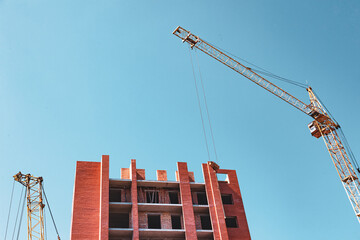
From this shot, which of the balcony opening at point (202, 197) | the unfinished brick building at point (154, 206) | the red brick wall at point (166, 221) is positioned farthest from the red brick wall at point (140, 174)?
the balcony opening at point (202, 197)

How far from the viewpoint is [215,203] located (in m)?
46.8

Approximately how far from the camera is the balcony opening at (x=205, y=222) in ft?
156

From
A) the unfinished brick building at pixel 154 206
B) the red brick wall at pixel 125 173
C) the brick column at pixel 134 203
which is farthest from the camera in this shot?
the red brick wall at pixel 125 173

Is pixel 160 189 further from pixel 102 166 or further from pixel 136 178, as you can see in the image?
pixel 102 166

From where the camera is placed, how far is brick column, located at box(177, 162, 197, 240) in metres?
44.1

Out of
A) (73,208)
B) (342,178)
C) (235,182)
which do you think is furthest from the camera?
(342,178)

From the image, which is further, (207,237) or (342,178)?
(342,178)

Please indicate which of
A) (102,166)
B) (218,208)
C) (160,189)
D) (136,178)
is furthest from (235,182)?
(102,166)

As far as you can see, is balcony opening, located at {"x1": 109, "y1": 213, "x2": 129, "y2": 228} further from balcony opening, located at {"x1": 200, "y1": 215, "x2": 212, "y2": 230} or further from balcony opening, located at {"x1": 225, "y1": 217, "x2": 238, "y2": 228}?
balcony opening, located at {"x1": 225, "y1": 217, "x2": 238, "y2": 228}

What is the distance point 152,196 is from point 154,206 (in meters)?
2.64

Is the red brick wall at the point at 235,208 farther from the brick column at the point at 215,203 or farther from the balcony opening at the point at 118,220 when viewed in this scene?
the balcony opening at the point at 118,220

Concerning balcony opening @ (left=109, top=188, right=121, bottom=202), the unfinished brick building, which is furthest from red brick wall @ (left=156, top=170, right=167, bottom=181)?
balcony opening @ (left=109, top=188, right=121, bottom=202)

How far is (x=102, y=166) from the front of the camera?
46.3 m

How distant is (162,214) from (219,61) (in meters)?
30.3
